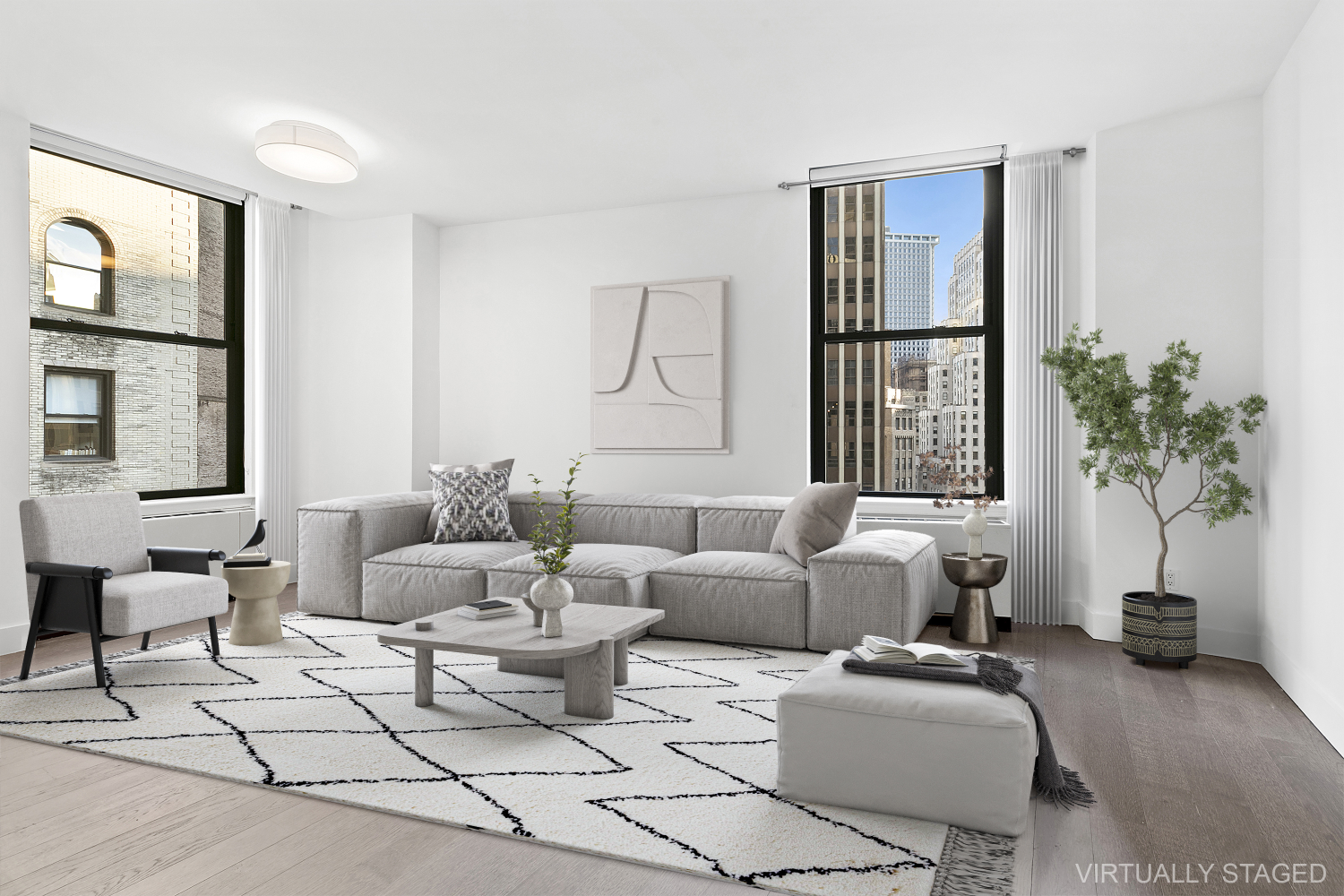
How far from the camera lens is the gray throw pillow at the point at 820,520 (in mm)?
4230

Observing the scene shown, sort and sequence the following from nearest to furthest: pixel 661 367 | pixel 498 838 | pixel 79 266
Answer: pixel 498 838, pixel 79 266, pixel 661 367

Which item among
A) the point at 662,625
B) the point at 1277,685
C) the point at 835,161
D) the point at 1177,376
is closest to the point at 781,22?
the point at 835,161

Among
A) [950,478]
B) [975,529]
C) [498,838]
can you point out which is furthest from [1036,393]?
[498,838]

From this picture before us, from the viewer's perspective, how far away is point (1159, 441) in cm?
396

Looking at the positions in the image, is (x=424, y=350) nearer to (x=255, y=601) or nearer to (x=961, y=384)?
(x=255, y=601)

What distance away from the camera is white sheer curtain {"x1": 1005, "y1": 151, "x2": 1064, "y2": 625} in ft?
15.3

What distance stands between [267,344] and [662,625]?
357cm

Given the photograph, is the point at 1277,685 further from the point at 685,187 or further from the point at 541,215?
the point at 541,215

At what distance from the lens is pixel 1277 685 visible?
11.6 ft

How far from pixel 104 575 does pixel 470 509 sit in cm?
198

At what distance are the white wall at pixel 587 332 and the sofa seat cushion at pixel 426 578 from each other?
4.16 feet

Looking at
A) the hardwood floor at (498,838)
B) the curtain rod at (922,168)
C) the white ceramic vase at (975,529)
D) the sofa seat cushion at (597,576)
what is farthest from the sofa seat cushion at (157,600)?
the curtain rod at (922,168)

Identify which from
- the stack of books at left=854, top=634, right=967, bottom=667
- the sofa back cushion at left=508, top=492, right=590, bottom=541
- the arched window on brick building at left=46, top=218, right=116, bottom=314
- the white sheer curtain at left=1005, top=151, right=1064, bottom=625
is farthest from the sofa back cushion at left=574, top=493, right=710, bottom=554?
the arched window on brick building at left=46, top=218, right=116, bottom=314

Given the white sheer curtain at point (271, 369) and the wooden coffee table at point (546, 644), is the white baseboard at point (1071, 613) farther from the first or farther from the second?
the white sheer curtain at point (271, 369)
